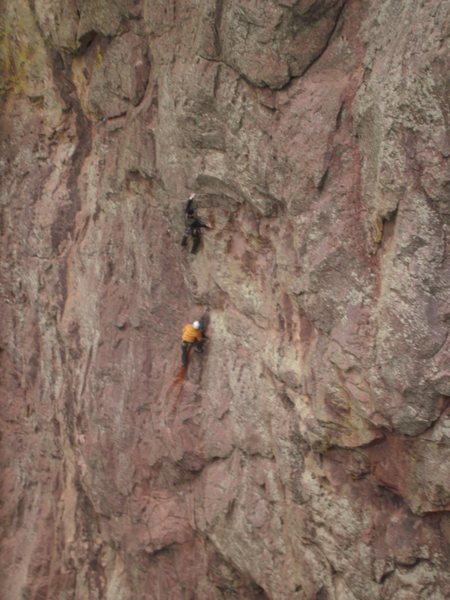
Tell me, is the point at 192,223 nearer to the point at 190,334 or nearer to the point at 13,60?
the point at 190,334

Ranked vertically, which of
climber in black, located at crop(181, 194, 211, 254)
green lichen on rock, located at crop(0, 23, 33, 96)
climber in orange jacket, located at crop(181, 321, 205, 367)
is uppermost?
green lichen on rock, located at crop(0, 23, 33, 96)

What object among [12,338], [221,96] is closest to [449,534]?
[221,96]

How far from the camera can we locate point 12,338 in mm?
13375

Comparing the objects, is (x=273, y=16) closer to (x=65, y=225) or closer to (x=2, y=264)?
(x=65, y=225)

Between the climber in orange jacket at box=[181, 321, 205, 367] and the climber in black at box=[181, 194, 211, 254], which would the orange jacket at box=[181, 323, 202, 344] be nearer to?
the climber in orange jacket at box=[181, 321, 205, 367]

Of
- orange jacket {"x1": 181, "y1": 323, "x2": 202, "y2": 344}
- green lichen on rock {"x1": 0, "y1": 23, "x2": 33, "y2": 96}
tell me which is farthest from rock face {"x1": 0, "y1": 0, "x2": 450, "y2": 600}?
orange jacket {"x1": 181, "y1": 323, "x2": 202, "y2": 344}

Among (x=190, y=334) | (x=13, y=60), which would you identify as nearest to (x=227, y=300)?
(x=190, y=334)

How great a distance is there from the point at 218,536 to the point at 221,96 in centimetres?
509

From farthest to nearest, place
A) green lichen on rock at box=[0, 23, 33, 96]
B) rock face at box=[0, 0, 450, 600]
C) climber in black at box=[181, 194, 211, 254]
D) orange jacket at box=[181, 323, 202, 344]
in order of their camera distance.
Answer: green lichen on rock at box=[0, 23, 33, 96], orange jacket at box=[181, 323, 202, 344], climber in black at box=[181, 194, 211, 254], rock face at box=[0, 0, 450, 600]

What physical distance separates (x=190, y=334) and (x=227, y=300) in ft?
2.02

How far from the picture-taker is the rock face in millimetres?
7672

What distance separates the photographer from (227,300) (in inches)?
395

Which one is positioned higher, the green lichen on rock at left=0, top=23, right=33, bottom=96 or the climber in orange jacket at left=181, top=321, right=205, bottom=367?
the green lichen on rock at left=0, top=23, right=33, bottom=96

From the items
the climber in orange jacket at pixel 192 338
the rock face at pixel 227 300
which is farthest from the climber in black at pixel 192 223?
the climber in orange jacket at pixel 192 338
